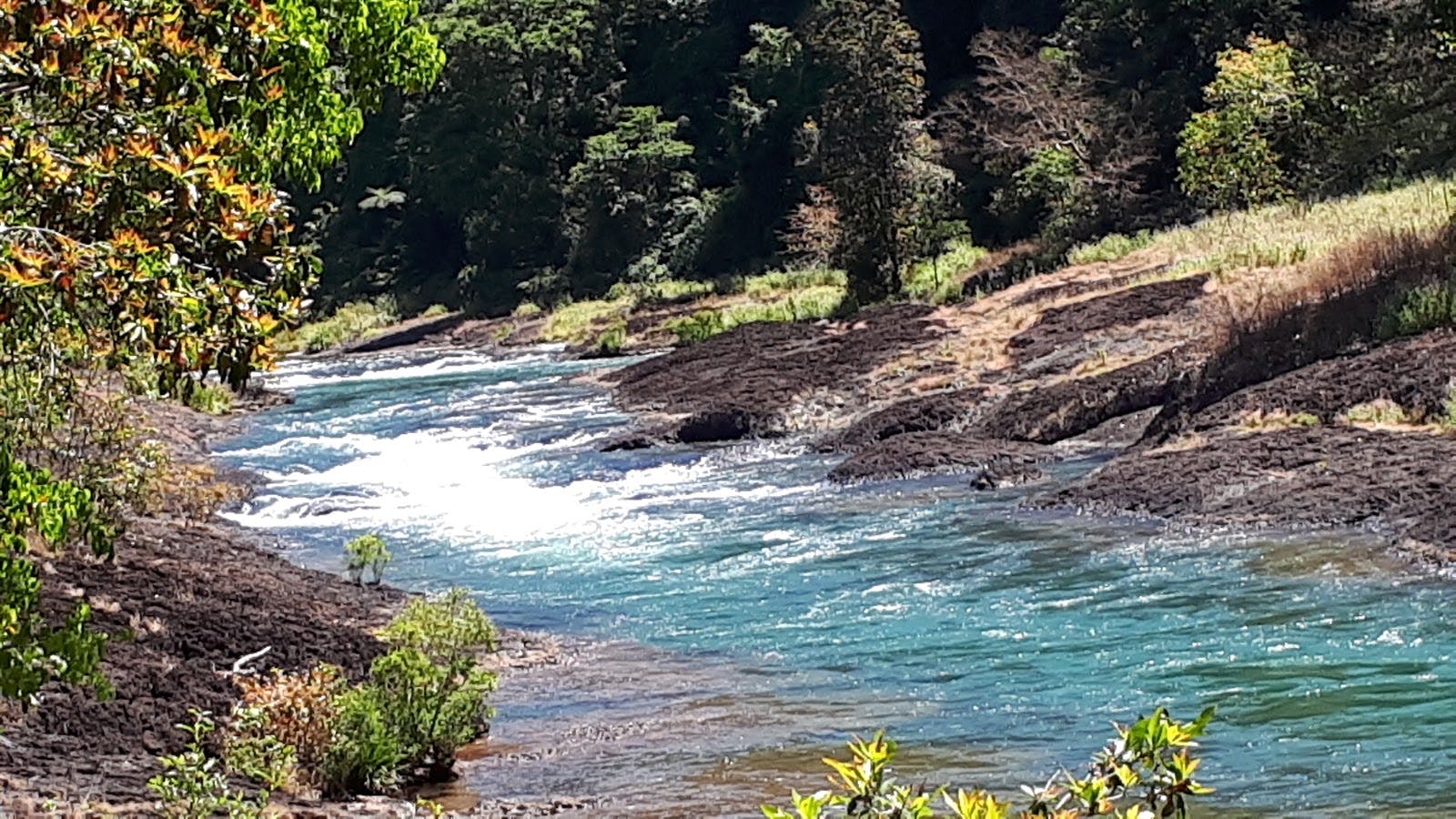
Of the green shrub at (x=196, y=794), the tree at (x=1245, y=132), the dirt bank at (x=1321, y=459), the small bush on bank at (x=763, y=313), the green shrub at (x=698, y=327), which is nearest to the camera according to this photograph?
the green shrub at (x=196, y=794)

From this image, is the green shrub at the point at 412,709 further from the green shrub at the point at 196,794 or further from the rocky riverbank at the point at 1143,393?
the rocky riverbank at the point at 1143,393

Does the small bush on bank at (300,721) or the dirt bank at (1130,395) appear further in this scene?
the dirt bank at (1130,395)

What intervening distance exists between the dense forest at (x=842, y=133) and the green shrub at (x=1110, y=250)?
2889 mm

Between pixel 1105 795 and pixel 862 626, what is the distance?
1113 centimetres

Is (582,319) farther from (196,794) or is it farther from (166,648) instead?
(196,794)

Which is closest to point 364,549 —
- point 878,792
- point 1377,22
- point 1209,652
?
point 1209,652

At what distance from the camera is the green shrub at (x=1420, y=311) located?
20.3 meters

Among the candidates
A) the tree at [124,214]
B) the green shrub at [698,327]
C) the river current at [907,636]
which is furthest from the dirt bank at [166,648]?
the green shrub at [698,327]

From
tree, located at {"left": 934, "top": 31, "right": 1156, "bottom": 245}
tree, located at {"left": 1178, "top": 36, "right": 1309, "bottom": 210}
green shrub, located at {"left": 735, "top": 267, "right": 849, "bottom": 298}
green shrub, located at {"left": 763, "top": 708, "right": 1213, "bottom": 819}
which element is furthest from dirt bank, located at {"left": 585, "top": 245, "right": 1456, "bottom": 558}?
green shrub, located at {"left": 735, "top": 267, "right": 849, "bottom": 298}

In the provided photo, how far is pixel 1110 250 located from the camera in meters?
37.9

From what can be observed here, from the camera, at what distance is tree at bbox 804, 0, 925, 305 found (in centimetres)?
4628

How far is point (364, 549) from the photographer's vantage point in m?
17.6

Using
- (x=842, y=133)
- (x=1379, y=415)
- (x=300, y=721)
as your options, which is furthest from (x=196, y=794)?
(x=842, y=133)

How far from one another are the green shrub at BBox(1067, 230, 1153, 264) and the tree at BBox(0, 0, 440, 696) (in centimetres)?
3215
